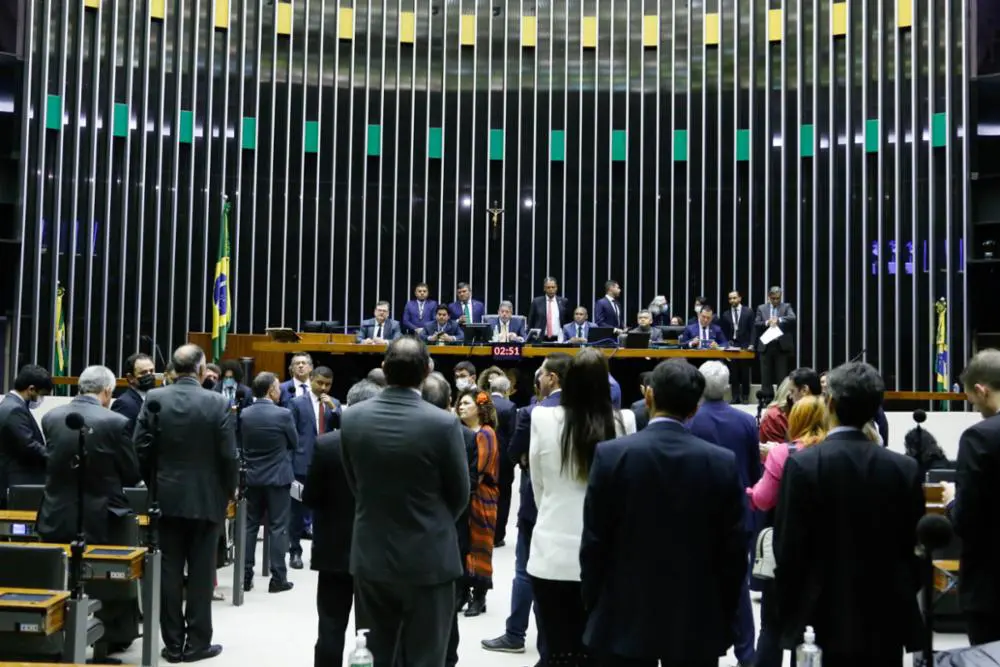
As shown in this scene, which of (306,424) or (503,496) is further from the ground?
(306,424)

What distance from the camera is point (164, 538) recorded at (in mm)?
4820

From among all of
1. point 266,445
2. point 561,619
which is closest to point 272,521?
point 266,445

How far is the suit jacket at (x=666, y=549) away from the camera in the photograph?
9.00 feet

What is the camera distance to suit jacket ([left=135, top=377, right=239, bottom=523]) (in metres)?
4.76

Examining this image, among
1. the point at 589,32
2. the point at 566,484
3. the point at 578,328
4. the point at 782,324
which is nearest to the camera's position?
the point at 566,484

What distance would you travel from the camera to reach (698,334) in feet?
38.6

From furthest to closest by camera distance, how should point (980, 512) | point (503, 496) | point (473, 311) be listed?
1. point (473, 311)
2. point (503, 496)
3. point (980, 512)

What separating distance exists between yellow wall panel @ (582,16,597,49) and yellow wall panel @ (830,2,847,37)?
3354 mm

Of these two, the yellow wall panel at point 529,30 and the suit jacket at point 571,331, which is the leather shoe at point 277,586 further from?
the yellow wall panel at point 529,30

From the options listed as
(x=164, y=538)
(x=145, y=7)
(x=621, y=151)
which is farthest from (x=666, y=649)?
(x=145, y=7)

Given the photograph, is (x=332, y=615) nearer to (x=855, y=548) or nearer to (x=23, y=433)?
(x=855, y=548)

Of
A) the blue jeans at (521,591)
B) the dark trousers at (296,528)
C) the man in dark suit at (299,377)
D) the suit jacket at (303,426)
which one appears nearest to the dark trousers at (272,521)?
the dark trousers at (296,528)

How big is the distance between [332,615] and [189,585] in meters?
1.22

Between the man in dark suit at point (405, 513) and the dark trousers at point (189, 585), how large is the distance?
1784 mm
